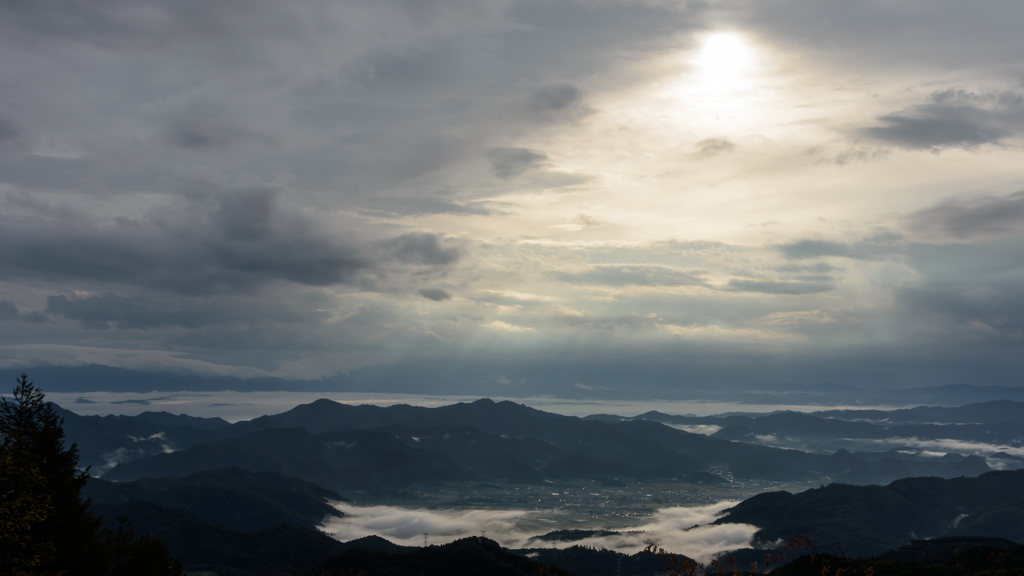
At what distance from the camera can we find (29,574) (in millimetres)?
51406

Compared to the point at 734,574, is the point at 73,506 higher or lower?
lower

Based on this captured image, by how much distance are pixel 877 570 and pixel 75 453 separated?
6723 inches

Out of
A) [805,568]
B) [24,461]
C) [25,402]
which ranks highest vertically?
[25,402]

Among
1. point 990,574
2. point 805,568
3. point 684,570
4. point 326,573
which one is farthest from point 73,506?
point 805,568

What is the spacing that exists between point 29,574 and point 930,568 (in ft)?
574

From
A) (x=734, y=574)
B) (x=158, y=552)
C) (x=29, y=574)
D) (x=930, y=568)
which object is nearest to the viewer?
(x=734, y=574)

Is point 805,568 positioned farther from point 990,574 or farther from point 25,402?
point 25,402

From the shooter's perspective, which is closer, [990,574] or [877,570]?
[990,574]

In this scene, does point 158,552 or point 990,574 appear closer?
point 990,574

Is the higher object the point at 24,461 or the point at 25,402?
the point at 25,402

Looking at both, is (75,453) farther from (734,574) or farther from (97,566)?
(734,574)

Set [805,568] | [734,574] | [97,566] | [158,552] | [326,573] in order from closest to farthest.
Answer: [734,574]
[326,573]
[97,566]
[158,552]
[805,568]

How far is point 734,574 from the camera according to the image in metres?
26.9

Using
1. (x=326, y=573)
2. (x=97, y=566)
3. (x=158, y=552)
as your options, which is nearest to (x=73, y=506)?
(x=97, y=566)
